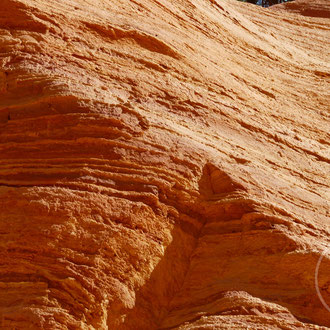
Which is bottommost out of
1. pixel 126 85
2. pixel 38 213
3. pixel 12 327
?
pixel 12 327

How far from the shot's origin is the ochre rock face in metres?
4.43

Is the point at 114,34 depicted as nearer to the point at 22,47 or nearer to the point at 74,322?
the point at 22,47

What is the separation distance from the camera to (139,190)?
16.1 feet

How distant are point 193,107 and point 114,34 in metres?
1.13

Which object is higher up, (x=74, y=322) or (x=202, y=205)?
(x=202, y=205)

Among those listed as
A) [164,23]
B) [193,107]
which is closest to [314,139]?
[193,107]

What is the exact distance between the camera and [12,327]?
161 inches

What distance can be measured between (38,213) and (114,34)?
240 cm

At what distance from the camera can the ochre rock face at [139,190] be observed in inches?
174

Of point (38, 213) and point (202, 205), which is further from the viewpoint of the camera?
point (202, 205)

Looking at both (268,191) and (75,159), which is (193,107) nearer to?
(268,191)

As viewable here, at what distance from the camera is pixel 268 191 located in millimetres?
5359

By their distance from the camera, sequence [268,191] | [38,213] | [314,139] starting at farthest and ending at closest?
[314,139] < [268,191] < [38,213]

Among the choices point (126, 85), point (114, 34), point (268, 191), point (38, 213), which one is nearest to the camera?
point (38, 213)
